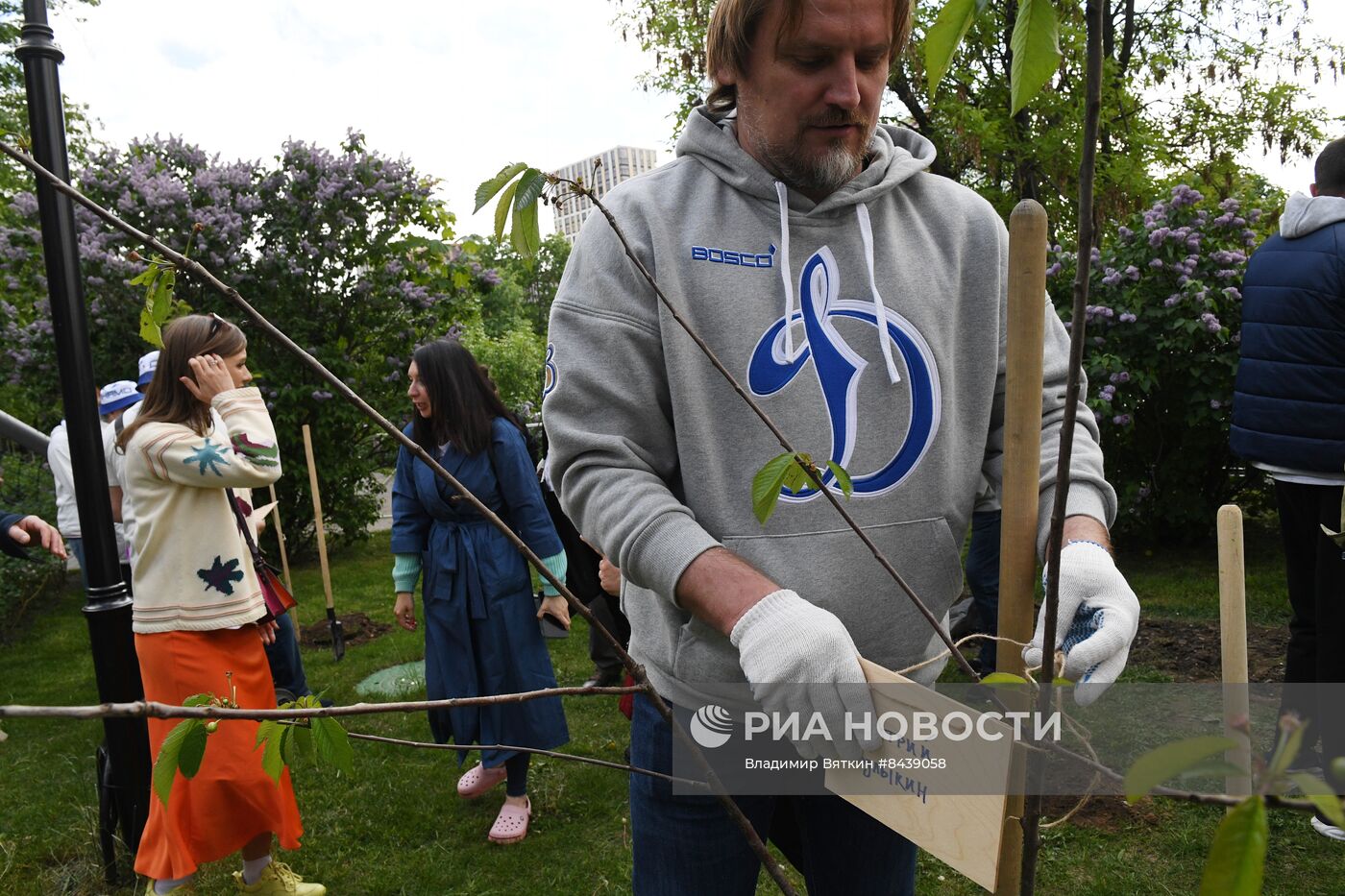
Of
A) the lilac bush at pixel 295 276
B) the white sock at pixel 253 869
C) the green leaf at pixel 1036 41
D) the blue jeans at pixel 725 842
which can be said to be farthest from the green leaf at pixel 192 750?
the lilac bush at pixel 295 276

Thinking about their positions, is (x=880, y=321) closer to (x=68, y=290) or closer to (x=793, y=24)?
(x=793, y=24)

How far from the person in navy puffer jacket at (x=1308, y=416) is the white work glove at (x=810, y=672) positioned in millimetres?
2951

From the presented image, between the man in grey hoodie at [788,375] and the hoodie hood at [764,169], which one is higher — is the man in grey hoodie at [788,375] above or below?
below

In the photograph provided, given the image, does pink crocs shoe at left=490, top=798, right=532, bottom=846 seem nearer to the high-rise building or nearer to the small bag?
the small bag

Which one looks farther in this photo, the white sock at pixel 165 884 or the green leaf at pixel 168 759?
the white sock at pixel 165 884

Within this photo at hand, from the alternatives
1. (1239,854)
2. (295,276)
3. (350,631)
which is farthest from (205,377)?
(295,276)

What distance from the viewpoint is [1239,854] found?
49 cm

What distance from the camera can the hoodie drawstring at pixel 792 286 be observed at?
1560mm

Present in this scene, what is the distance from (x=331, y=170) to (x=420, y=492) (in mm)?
6142

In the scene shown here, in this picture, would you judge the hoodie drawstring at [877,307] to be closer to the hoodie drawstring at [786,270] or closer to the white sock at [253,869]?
the hoodie drawstring at [786,270]

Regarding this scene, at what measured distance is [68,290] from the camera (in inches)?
131

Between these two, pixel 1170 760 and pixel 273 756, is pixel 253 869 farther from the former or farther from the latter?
pixel 1170 760

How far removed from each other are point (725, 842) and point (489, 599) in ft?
9.30

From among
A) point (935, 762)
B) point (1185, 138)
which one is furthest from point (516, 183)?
point (1185, 138)
